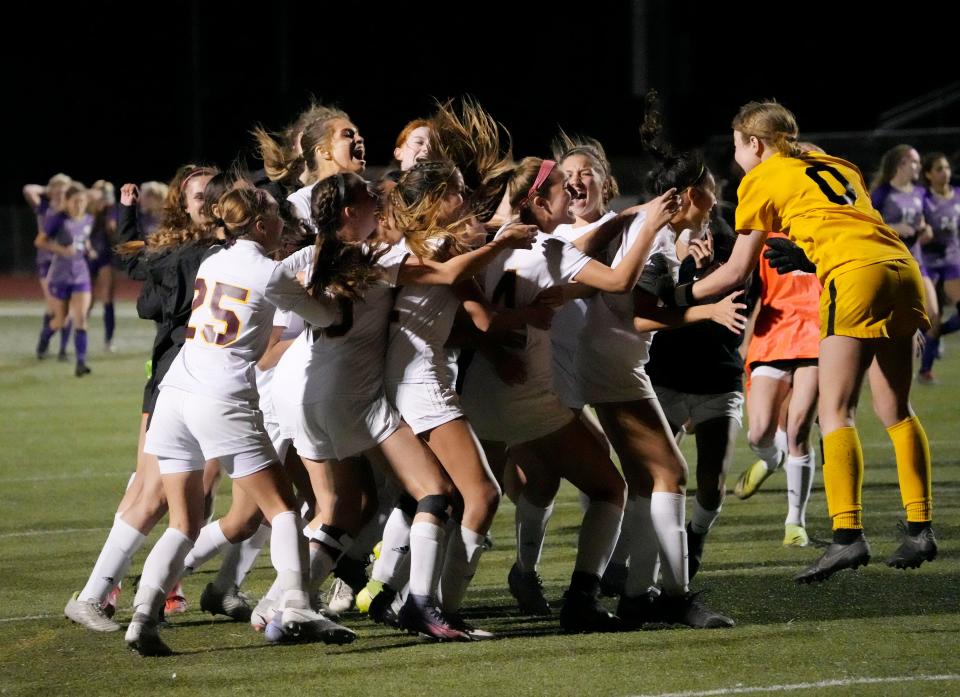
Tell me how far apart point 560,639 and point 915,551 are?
4.71 ft

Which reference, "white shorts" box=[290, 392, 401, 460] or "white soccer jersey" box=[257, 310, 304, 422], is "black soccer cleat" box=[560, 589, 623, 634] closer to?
"white shorts" box=[290, 392, 401, 460]

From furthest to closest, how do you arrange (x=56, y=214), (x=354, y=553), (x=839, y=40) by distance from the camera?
(x=839, y=40), (x=56, y=214), (x=354, y=553)

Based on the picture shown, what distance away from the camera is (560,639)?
18.3 ft

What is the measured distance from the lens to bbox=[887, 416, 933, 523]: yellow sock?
5945mm

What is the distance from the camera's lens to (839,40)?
1512 inches

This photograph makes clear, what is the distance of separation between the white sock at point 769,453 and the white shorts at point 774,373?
1.18 feet

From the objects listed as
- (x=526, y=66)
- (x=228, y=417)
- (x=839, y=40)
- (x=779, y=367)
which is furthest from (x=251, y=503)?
(x=526, y=66)

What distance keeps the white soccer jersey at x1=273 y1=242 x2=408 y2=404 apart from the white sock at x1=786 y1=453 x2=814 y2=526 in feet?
9.51

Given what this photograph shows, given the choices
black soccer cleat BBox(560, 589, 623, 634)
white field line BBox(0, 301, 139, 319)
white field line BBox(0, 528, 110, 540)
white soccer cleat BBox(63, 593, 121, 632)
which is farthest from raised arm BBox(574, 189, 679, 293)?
white field line BBox(0, 301, 139, 319)

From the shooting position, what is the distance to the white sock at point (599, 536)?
18.9ft

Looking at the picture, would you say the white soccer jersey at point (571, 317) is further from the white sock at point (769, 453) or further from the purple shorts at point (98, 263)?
the purple shorts at point (98, 263)

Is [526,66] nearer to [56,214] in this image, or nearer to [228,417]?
[56,214]

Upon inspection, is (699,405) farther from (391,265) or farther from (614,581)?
(391,265)

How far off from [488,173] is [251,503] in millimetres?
1717
